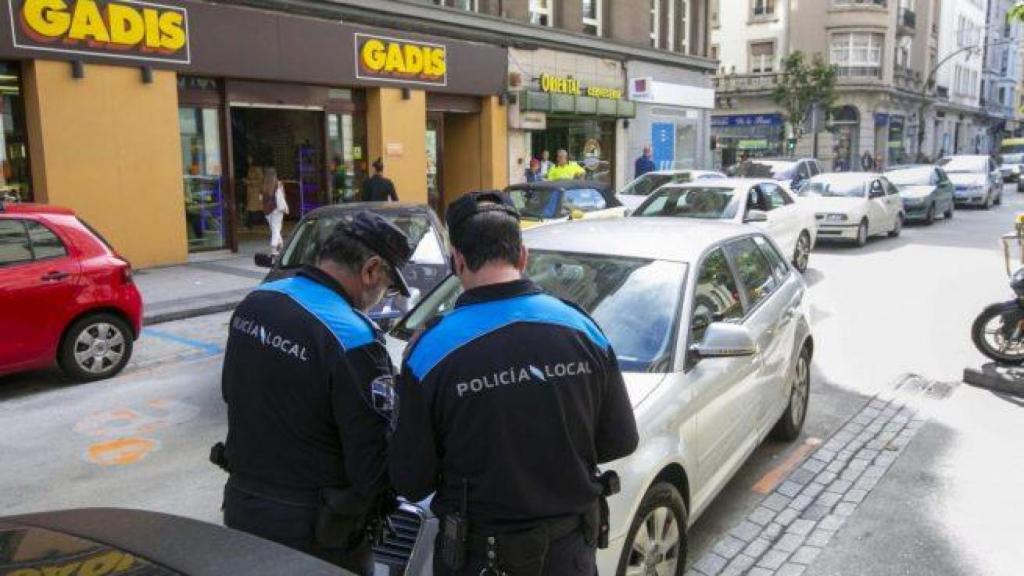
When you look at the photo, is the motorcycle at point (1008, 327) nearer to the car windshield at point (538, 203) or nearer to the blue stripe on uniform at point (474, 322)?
the car windshield at point (538, 203)

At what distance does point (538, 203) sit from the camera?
1267cm

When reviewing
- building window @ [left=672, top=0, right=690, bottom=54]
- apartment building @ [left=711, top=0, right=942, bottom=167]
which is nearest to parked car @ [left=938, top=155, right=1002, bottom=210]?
building window @ [left=672, top=0, right=690, bottom=54]

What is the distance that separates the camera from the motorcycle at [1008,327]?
7367 mm

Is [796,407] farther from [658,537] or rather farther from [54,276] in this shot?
[54,276]

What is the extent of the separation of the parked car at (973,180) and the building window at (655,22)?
10366 millimetres

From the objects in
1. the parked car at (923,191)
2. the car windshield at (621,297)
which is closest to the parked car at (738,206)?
the car windshield at (621,297)

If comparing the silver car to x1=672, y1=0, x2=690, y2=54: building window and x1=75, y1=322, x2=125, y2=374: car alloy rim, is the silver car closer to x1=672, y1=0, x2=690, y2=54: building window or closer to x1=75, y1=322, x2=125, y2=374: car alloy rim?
x1=75, y1=322, x2=125, y2=374: car alloy rim

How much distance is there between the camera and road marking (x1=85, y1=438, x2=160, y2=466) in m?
5.63

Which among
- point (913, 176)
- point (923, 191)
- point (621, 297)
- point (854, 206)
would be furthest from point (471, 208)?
point (913, 176)

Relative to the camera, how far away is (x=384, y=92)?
17.3 m

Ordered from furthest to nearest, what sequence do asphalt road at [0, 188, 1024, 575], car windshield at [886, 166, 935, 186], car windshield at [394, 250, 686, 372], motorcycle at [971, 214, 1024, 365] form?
car windshield at [886, 166, 935, 186], motorcycle at [971, 214, 1024, 365], asphalt road at [0, 188, 1024, 575], car windshield at [394, 250, 686, 372]

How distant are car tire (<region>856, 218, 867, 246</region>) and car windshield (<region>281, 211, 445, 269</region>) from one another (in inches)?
466

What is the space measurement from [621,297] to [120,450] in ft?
12.6

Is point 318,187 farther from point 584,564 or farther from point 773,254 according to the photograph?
point 584,564
